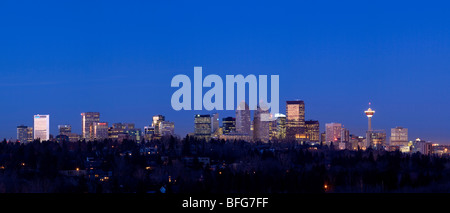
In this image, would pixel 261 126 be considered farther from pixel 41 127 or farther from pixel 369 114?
pixel 41 127

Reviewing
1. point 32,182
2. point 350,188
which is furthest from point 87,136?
point 350,188

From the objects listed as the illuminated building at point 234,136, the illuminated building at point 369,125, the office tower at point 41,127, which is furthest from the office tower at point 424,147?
the office tower at point 41,127

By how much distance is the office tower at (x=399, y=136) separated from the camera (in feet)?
500

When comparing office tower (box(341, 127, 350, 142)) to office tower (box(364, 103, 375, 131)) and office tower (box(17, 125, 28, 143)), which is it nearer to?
office tower (box(364, 103, 375, 131))

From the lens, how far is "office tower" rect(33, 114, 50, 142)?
361 feet

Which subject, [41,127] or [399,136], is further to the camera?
[399,136]

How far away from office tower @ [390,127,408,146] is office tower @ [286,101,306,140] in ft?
88.5

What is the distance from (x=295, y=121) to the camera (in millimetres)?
158875

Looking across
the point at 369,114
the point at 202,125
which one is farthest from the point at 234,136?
the point at 369,114

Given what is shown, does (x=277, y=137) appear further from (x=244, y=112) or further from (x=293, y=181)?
(x=293, y=181)

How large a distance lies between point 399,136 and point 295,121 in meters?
32.1
